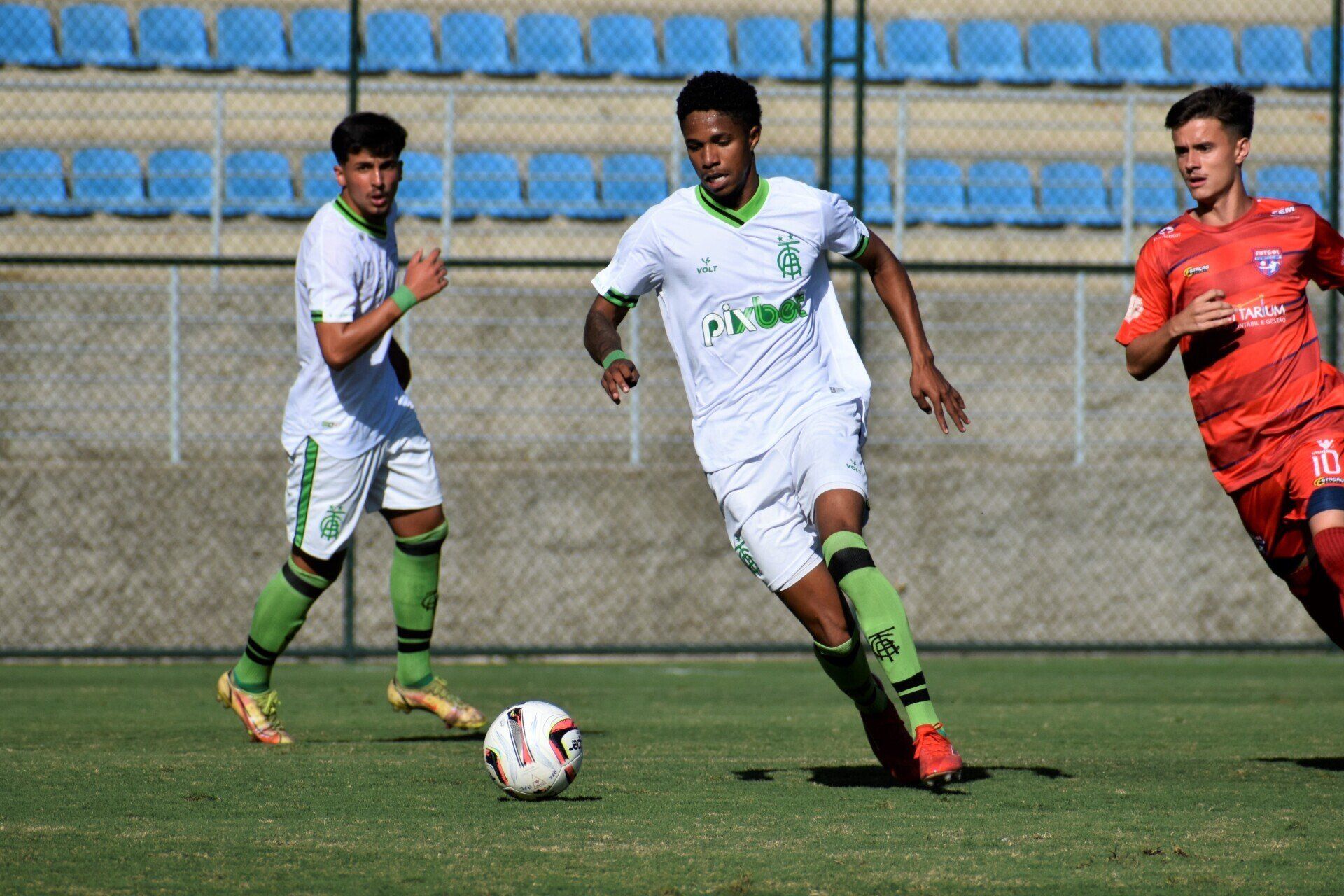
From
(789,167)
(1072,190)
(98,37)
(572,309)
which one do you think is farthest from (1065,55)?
(98,37)

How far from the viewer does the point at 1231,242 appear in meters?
4.93

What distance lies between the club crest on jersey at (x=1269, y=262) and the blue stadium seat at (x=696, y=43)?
11.6 m

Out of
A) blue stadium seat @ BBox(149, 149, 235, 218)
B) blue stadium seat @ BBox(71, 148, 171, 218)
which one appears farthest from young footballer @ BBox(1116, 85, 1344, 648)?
blue stadium seat @ BBox(71, 148, 171, 218)

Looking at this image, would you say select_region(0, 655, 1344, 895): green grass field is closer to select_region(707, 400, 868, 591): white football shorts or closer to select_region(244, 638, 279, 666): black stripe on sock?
select_region(244, 638, 279, 666): black stripe on sock

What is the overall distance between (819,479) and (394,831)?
1564 millimetres

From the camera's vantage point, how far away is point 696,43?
53.5 feet

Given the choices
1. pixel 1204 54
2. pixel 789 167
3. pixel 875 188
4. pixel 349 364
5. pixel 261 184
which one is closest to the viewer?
pixel 349 364

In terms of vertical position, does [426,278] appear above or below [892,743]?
above

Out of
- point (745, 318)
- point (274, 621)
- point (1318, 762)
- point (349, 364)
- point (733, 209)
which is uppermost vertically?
point (733, 209)

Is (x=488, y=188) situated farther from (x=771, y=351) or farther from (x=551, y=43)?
(x=771, y=351)

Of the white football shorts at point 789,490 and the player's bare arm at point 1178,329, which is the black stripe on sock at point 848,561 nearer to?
the white football shorts at point 789,490

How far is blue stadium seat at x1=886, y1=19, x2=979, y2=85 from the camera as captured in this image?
53.0 feet

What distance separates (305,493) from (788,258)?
2.30m

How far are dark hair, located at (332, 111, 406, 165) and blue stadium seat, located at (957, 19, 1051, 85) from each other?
11.5m
